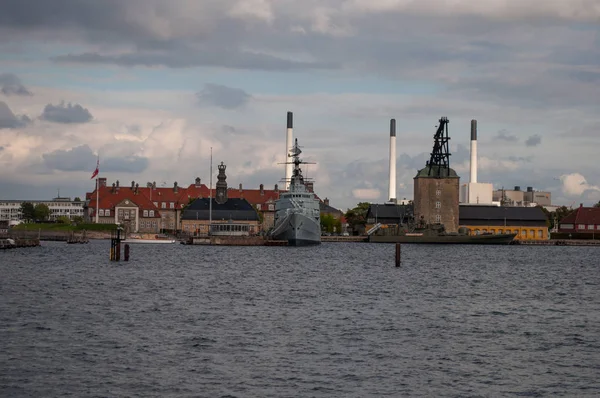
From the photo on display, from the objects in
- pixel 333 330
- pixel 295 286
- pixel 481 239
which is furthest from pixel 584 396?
pixel 481 239

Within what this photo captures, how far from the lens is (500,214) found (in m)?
179

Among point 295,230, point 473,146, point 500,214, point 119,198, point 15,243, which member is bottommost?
point 15,243

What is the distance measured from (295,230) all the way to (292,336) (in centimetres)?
8654

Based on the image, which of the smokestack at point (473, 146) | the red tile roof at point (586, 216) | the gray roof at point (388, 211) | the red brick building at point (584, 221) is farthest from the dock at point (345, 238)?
the red tile roof at point (586, 216)

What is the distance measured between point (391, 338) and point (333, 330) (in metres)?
2.76

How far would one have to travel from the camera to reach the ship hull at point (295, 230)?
122m

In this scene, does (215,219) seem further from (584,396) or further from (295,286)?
(584,396)

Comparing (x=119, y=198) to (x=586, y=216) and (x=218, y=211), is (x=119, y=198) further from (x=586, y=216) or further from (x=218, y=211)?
(x=586, y=216)

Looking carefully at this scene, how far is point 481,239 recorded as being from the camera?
541 ft

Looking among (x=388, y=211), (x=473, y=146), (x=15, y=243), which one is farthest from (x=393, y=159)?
(x=15, y=243)

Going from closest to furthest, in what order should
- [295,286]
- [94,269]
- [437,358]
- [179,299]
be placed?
[437,358] → [179,299] → [295,286] → [94,269]

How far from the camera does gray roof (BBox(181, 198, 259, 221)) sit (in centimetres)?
17512

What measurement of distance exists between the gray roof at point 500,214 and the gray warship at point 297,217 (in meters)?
51.0

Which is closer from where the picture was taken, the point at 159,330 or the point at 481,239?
the point at 159,330
